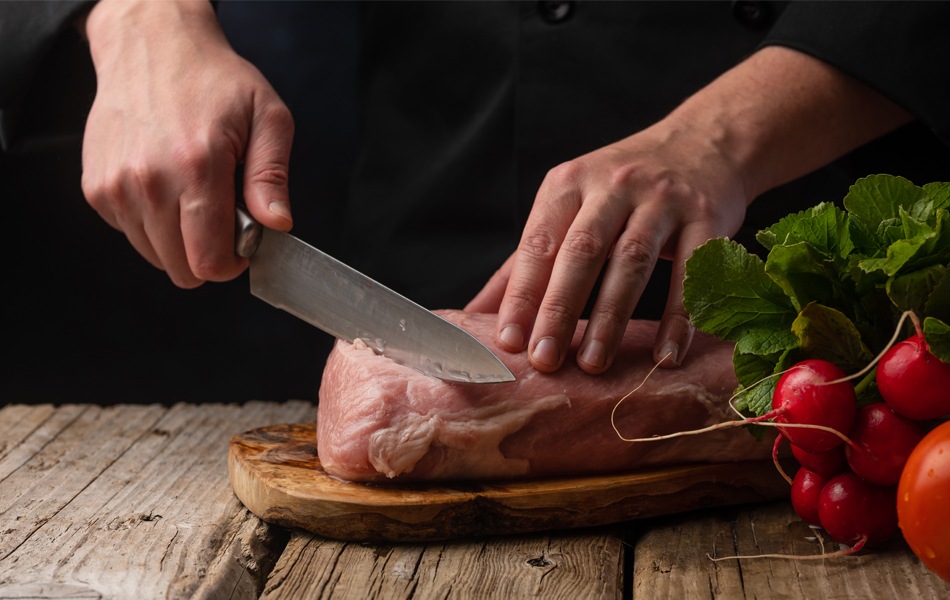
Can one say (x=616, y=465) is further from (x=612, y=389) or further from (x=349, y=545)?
(x=349, y=545)

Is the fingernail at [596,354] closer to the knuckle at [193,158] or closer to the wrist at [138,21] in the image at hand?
the knuckle at [193,158]

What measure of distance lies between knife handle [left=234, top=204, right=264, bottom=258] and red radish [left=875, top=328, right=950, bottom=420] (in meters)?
0.99

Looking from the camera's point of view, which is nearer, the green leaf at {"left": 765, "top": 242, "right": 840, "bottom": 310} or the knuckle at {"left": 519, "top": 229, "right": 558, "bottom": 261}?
the green leaf at {"left": 765, "top": 242, "right": 840, "bottom": 310}

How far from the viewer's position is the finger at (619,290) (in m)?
1.49

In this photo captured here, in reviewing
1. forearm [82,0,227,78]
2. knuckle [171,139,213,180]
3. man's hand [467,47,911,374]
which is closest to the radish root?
man's hand [467,47,911,374]

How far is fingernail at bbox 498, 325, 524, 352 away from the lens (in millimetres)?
1516

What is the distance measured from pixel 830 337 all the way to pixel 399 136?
4.51 feet

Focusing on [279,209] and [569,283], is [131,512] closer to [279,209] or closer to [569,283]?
[279,209]

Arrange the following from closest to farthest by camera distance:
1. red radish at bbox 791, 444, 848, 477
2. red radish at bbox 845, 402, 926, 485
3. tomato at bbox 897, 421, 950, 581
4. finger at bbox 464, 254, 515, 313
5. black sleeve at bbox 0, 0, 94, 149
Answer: tomato at bbox 897, 421, 950, 581 < red radish at bbox 845, 402, 926, 485 < red radish at bbox 791, 444, 848, 477 < finger at bbox 464, 254, 515, 313 < black sleeve at bbox 0, 0, 94, 149

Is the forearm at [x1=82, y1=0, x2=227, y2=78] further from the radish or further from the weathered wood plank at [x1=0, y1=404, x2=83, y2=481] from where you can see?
the radish

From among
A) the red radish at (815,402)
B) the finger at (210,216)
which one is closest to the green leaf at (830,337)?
the red radish at (815,402)

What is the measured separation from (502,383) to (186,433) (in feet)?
2.51

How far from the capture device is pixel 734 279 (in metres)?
1.30

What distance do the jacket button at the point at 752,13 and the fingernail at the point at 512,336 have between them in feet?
3.10
